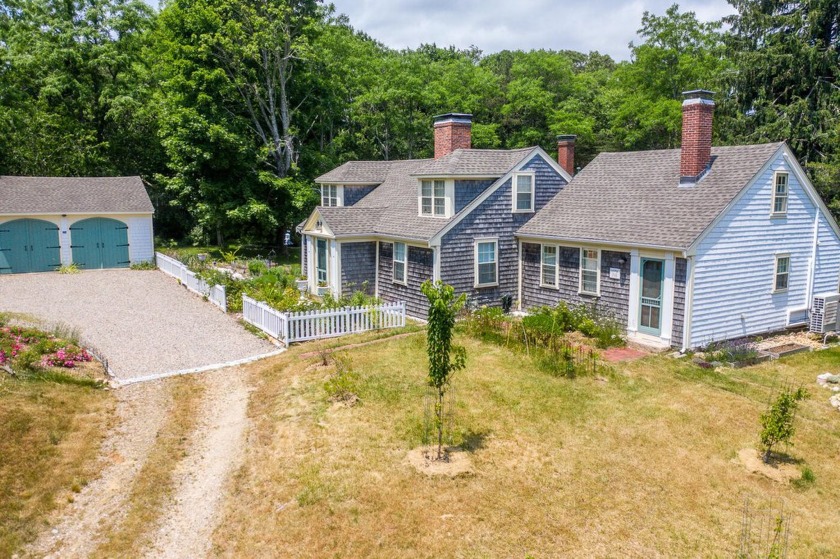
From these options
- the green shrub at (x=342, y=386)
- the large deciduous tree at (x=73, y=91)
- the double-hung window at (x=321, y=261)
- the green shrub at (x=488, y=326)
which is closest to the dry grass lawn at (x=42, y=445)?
the green shrub at (x=342, y=386)

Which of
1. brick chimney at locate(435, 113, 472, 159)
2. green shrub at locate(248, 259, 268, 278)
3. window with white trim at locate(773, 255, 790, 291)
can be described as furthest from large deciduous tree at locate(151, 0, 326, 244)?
window with white trim at locate(773, 255, 790, 291)

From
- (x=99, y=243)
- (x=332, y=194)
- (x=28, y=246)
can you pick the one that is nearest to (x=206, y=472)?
(x=332, y=194)

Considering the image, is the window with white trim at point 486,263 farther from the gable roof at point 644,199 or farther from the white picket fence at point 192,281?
the white picket fence at point 192,281

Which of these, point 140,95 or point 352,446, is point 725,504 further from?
point 140,95

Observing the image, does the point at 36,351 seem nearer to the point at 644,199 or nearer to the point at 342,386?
the point at 342,386

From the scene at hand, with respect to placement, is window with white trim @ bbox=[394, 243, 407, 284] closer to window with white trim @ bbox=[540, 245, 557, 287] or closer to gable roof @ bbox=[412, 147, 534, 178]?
gable roof @ bbox=[412, 147, 534, 178]

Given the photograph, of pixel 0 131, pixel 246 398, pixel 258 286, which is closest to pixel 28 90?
pixel 0 131
